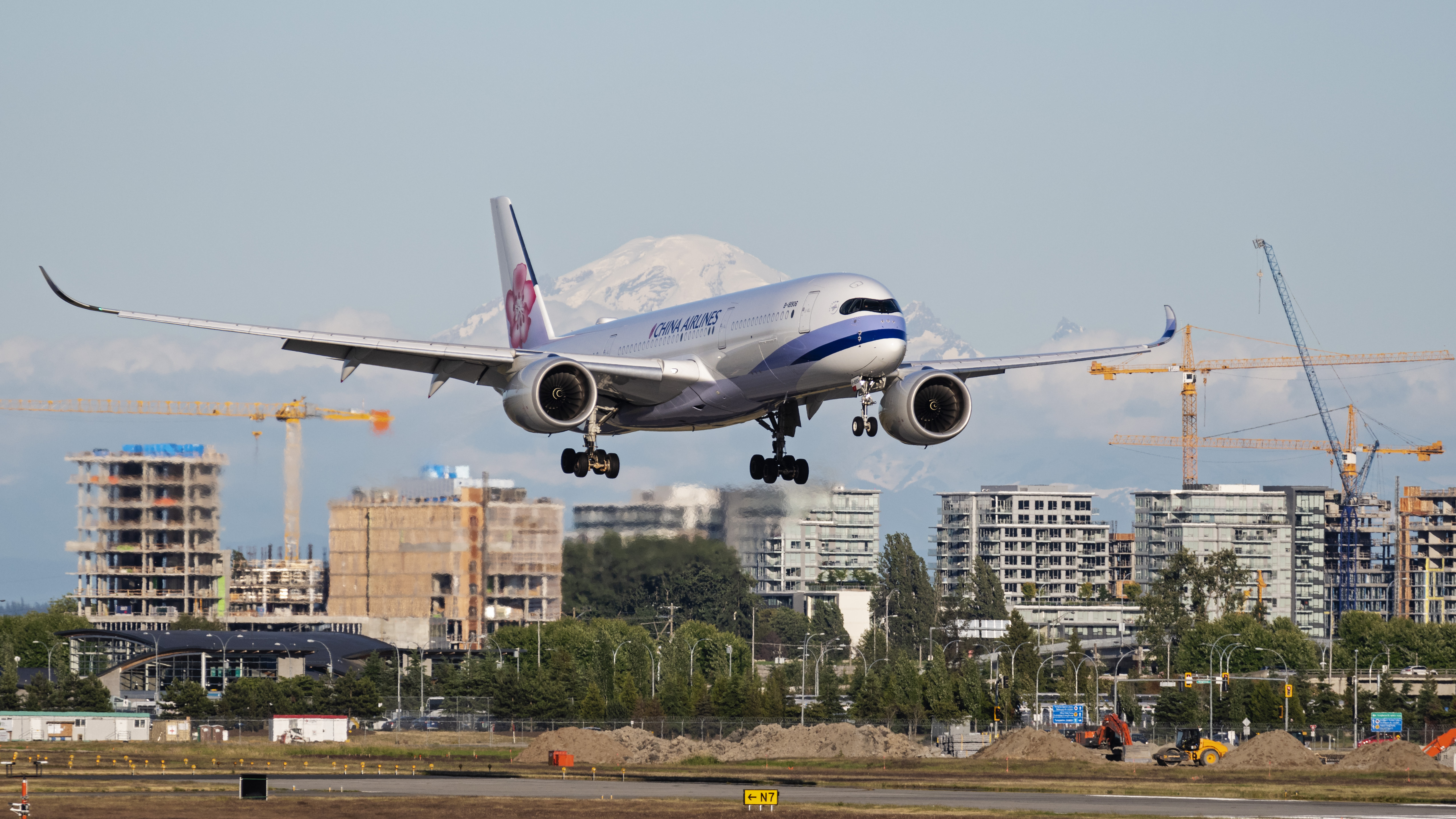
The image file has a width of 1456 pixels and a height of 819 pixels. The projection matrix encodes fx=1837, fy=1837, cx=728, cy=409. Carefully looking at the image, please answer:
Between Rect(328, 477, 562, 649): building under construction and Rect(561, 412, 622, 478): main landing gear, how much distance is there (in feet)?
145

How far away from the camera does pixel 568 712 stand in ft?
424

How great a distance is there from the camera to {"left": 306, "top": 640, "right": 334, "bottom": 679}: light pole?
149250mm

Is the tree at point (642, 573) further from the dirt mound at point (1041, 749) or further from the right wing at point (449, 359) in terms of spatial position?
the right wing at point (449, 359)

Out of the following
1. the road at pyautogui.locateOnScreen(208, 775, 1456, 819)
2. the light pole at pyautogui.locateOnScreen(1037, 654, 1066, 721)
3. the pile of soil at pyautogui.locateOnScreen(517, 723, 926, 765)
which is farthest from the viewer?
the light pole at pyautogui.locateOnScreen(1037, 654, 1066, 721)

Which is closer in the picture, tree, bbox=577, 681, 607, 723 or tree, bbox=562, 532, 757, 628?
tree, bbox=562, 532, 757, 628

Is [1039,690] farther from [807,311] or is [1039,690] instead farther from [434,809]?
[807,311]

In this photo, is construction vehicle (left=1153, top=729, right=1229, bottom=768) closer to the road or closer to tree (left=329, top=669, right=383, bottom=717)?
the road

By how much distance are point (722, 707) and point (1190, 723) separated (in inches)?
1327

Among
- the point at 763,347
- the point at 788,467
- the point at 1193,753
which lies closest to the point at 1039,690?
the point at 1193,753

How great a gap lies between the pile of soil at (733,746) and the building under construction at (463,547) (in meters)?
18.6

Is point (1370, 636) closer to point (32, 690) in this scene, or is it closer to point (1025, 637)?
point (1025, 637)

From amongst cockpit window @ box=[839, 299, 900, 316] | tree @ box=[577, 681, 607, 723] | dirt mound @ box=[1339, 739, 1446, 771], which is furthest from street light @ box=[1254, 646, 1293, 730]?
cockpit window @ box=[839, 299, 900, 316]

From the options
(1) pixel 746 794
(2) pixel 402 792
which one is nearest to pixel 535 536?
(2) pixel 402 792

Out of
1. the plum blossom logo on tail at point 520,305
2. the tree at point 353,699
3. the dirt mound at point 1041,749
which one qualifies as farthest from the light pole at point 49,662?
the dirt mound at point 1041,749
